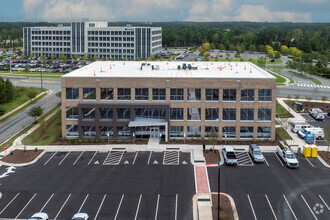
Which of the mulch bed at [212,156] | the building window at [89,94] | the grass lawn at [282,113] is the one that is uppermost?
the building window at [89,94]

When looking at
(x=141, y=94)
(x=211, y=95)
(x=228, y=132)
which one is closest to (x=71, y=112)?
(x=141, y=94)

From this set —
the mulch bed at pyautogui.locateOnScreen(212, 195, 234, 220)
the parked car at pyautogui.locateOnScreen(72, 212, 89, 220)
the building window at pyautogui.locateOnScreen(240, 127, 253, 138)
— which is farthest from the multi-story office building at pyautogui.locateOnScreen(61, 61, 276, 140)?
the parked car at pyautogui.locateOnScreen(72, 212, 89, 220)

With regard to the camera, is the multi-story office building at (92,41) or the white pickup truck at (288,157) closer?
the white pickup truck at (288,157)

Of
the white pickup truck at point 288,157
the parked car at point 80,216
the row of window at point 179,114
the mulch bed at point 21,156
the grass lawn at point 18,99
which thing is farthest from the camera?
the grass lawn at point 18,99

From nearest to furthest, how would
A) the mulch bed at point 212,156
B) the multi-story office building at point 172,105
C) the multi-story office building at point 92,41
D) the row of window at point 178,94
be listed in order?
1. the mulch bed at point 212,156
2. the multi-story office building at point 172,105
3. the row of window at point 178,94
4. the multi-story office building at point 92,41

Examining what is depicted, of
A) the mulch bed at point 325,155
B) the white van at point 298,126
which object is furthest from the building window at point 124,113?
the mulch bed at point 325,155

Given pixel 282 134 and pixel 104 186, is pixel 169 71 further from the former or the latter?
pixel 104 186

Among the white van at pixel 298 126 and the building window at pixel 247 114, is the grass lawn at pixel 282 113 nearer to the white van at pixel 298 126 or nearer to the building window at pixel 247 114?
the white van at pixel 298 126
